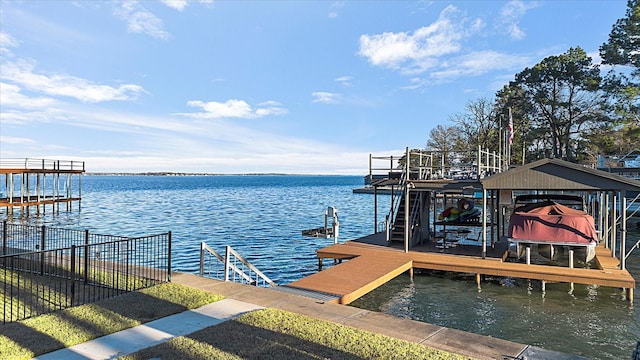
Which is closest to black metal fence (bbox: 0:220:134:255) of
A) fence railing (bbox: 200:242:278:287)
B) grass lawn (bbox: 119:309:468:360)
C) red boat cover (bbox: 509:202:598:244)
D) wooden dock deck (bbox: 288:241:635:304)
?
fence railing (bbox: 200:242:278:287)

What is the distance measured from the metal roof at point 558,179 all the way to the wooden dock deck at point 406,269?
255cm

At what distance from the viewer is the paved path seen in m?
5.92

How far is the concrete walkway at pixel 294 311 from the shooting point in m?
5.98

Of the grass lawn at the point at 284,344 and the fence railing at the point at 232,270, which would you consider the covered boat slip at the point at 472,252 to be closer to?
the fence railing at the point at 232,270

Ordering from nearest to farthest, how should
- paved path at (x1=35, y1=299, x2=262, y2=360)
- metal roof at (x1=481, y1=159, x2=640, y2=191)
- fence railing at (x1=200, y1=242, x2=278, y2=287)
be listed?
paved path at (x1=35, y1=299, x2=262, y2=360)
fence railing at (x1=200, y1=242, x2=278, y2=287)
metal roof at (x1=481, y1=159, x2=640, y2=191)

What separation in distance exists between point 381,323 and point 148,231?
2635cm

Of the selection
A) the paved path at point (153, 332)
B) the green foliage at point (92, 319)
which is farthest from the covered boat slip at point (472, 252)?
the green foliage at point (92, 319)

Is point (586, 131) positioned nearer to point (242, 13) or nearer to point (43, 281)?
point (242, 13)

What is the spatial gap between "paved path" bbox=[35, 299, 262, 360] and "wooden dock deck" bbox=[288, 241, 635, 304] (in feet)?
9.43

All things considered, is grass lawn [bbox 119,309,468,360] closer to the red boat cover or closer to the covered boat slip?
the covered boat slip

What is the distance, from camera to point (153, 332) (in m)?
6.83

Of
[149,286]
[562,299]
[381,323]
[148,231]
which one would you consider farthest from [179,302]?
[148,231]

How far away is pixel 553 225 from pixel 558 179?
1.72m

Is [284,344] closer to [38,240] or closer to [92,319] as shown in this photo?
[92,319]
